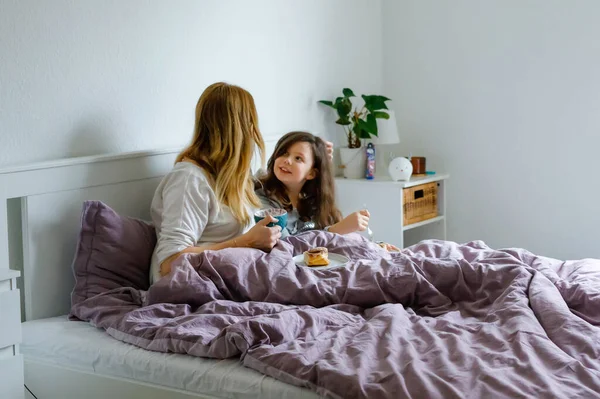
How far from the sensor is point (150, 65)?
9.39 ft

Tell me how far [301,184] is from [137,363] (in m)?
1.23

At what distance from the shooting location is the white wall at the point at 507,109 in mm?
3639

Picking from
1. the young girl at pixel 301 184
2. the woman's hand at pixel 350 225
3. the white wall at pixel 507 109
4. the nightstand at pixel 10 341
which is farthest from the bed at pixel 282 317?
the white wall at pixel 507 109

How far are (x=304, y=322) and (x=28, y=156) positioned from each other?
3.36 feet

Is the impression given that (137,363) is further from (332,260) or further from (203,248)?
(332,260)

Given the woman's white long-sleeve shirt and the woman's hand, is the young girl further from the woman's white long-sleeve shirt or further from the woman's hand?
the woman's white long-sleeve shirt

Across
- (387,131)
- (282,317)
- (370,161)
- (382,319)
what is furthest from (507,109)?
(282,317)

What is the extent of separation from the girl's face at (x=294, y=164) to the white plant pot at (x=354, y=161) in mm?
→ 825

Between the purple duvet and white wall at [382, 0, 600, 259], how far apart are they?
1292mm

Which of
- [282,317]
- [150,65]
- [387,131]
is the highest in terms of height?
[150,65]

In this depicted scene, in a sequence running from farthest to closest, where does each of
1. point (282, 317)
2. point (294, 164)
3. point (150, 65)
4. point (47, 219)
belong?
point (294, 164) → point (150, 65) → point (47, 219) → point (282, 317)

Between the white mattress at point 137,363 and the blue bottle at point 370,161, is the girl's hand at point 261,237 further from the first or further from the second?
the blue bottle at point 370,161

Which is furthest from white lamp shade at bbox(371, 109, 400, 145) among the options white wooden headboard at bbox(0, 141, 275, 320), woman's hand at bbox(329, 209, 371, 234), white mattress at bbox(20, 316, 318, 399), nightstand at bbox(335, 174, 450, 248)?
white mattress at bbox(20, 316, 318, 399)

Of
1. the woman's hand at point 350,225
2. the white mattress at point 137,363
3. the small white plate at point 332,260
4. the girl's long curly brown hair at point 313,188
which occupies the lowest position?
the white mattress at point 137,363
